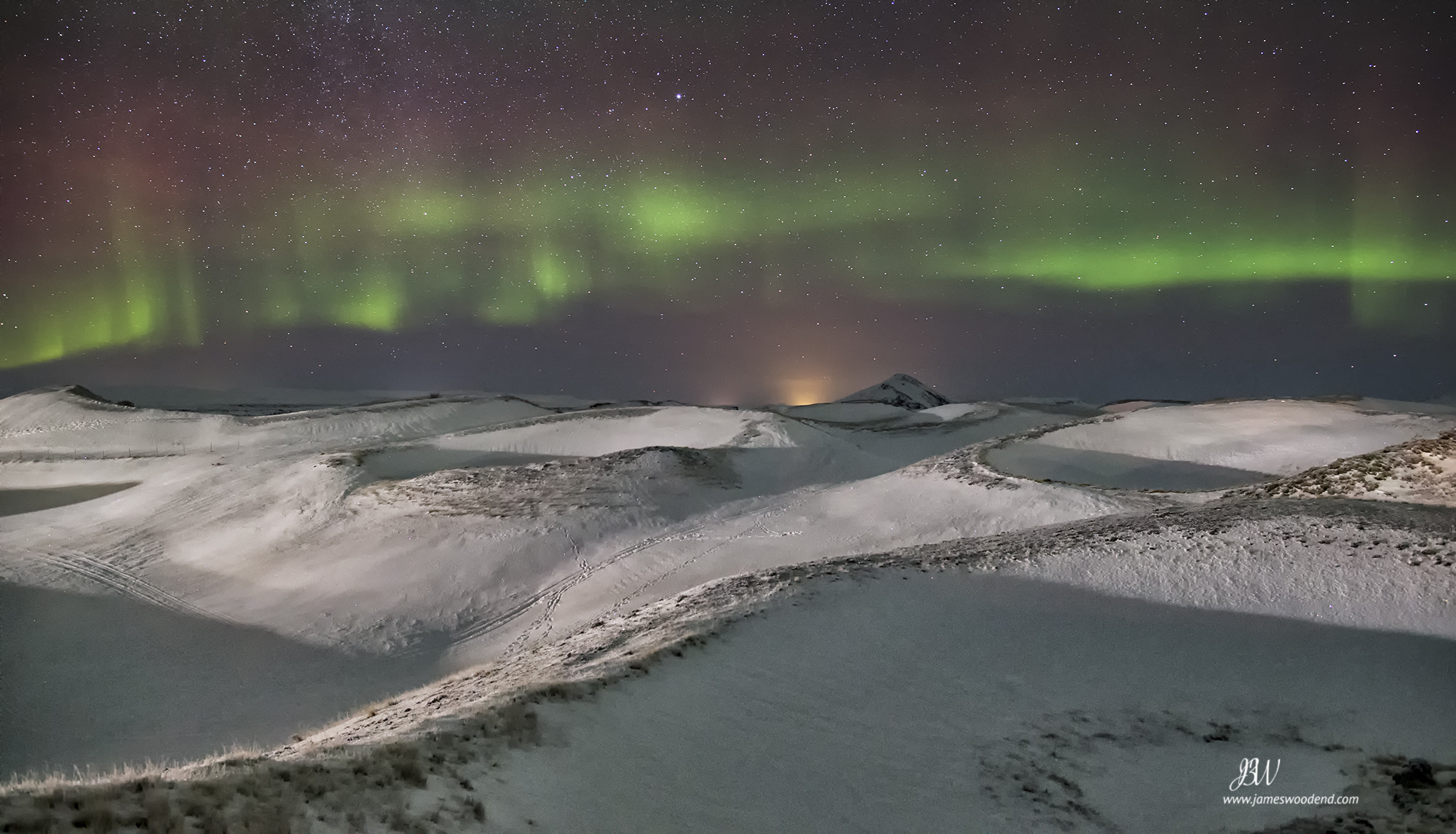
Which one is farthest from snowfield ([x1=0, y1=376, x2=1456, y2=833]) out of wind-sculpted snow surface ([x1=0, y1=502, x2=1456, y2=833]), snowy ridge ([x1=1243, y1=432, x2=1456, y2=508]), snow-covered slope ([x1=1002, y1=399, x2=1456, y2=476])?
snow-covered slope ([x1=1002, y1=399, x2=1456, y2=476])

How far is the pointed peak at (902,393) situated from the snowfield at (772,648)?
132 m

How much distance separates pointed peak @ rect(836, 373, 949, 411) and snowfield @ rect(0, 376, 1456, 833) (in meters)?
132

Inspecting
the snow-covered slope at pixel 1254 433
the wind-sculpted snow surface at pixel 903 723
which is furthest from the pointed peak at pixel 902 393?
the wind-sculpted snow surface at pixel 903 723

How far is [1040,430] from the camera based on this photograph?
150 feet

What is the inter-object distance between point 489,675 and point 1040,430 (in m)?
39.5

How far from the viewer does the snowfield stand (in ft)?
25.4

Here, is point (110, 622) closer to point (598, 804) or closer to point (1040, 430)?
point (598, 804)

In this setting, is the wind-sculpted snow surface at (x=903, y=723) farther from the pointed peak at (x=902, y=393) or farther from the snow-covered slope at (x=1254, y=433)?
the pointed peak at (x=902, y=393)

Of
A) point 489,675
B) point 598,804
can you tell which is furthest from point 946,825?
point 489,675

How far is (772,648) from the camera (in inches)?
478

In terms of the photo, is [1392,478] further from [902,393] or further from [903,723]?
[902,393]
